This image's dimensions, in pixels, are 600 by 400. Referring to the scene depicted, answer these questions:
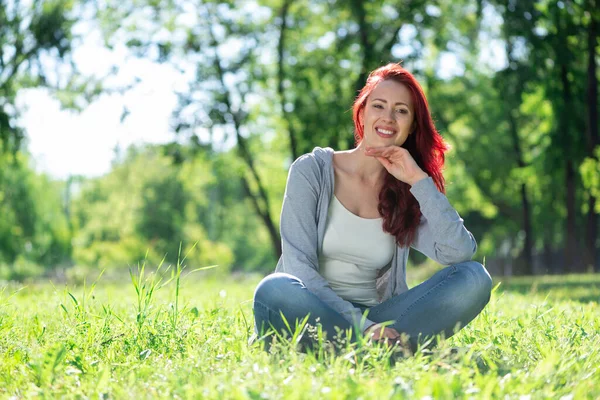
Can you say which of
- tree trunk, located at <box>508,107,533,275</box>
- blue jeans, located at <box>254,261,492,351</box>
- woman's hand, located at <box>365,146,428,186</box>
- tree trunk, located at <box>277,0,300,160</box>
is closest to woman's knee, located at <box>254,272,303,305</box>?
blue jeans, located at <box>254,261,492,351</box>

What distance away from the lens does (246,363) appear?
10.6 ft

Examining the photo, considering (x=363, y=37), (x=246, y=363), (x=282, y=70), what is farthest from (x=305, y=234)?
(x=282, y=70)

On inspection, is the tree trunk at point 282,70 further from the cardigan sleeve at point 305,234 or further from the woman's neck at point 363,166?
the cardigan sleeve at point 305,234

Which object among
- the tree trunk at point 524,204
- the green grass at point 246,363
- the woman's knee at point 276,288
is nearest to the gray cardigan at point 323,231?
the woman's knee at point 276,288

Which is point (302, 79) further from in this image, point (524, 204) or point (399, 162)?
point (399, 162)

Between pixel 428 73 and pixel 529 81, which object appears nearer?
pixel 529 81

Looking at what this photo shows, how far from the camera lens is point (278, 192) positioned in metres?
31.2

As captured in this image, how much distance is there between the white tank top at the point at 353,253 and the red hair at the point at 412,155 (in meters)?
0.08

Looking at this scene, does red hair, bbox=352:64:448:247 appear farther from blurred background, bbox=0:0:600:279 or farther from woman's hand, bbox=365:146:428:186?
blurred background, bbox=0:0:600:279

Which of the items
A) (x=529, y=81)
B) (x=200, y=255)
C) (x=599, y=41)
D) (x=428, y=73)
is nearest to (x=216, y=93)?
(x=428, y=73)

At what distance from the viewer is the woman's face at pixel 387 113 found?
4.44 m

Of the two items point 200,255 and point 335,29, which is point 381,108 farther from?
point 200,255

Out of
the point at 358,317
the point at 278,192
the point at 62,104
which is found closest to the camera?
the point at 358,317

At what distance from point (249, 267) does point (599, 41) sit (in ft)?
166
